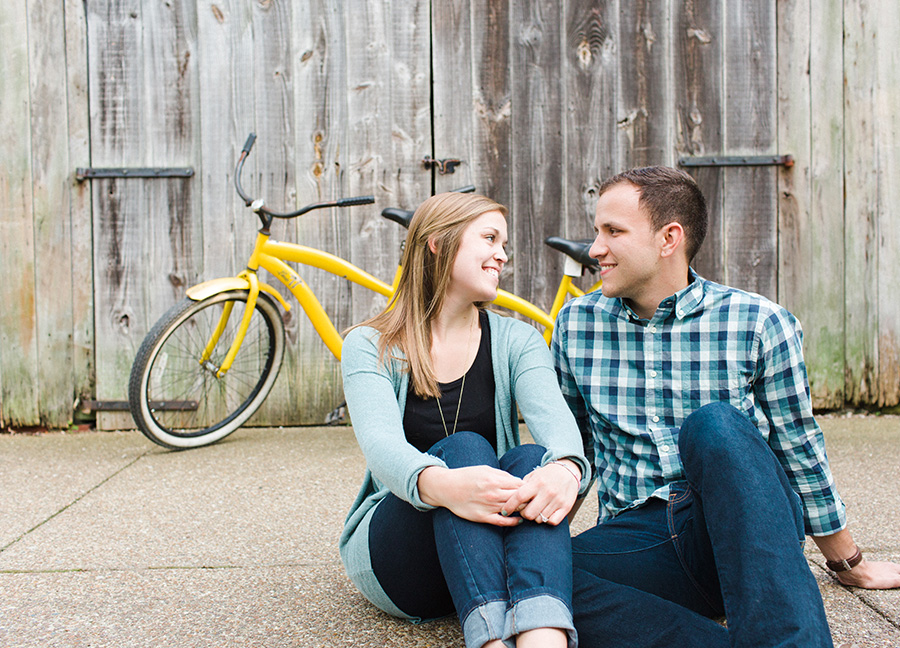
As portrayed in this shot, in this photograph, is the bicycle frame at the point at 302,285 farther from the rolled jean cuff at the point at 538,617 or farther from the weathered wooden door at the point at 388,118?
the rolled jean cuff at the point at 538,617

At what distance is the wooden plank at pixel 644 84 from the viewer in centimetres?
343

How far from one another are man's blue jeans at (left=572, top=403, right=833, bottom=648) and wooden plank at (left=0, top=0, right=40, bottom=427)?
2.95m

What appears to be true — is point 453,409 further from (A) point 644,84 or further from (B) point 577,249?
(A) point 644,84

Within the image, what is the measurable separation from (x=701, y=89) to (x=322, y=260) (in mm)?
1881

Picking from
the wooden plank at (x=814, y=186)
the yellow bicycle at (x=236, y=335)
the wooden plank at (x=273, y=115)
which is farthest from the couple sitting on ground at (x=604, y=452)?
the wooden plank at (x=814, y=186)

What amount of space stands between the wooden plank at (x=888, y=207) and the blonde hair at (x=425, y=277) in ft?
8.47

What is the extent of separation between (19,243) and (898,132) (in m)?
4.03

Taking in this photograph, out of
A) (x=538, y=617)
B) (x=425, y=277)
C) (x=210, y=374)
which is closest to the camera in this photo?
(x=538, y=617)

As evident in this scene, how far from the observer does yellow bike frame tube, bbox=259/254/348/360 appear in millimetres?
3104

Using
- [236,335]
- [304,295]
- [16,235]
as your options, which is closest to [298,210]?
[304,295]

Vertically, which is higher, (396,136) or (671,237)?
(396,136)

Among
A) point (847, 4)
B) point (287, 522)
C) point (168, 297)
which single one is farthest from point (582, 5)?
point (287, 522)

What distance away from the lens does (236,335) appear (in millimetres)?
3199

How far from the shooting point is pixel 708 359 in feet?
5.04
